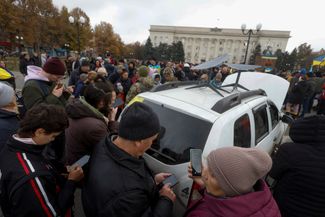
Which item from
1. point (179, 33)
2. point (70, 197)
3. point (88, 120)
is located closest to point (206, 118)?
point (88, 120)

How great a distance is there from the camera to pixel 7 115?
189cm

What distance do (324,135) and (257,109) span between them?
38.7 inches

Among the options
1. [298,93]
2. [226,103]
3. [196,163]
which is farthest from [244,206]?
[298,93]

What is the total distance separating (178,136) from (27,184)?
51.8 inches

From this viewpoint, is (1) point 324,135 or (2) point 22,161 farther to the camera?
(1) point 324,135

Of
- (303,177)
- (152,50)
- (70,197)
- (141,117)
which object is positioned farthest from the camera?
(152,50)

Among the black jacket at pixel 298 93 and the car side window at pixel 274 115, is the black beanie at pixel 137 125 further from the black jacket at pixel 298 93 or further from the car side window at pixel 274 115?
the black jacket at pixel 298 93

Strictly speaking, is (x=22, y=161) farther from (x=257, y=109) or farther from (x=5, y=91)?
(x=257, y=109)

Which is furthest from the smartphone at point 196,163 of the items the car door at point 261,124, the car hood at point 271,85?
the car hood at point 271,85

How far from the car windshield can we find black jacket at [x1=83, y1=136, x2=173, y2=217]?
2.13ft

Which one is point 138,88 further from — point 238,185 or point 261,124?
point 238,185

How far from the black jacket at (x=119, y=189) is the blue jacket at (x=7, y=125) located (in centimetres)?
101

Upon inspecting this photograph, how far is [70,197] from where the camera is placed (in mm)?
1505

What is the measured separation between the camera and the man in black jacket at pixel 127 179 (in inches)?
44.6
